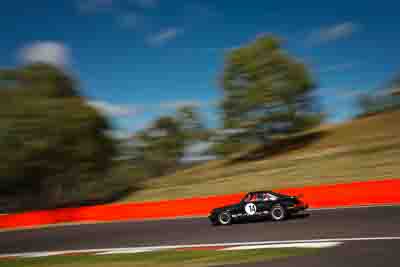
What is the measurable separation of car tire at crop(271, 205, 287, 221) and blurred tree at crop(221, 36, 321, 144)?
94.9ft

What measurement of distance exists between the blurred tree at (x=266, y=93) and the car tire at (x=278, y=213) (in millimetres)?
28934

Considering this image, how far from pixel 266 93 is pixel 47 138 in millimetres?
20528

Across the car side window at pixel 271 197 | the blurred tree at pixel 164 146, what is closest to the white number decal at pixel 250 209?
the car side window at pixel 271 197

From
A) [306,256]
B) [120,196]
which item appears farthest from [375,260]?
[120,196]

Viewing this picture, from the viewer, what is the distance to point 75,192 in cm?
4219

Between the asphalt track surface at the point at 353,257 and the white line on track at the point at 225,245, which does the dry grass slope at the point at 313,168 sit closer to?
the white line on track at the point at 225,245

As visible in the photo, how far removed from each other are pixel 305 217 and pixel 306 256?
23.5 feet

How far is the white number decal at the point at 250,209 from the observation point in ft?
52.3

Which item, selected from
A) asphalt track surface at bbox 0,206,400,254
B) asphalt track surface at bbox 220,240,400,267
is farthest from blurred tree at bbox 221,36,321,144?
asphalt track surface at bbox 220,240,400,267

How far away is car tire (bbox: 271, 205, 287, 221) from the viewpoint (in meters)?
15.3

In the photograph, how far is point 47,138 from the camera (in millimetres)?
32000

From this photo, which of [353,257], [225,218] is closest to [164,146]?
[225,218]

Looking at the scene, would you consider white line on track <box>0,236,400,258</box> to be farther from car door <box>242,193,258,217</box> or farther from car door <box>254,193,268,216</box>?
car door <box>242,193,258,217</box>

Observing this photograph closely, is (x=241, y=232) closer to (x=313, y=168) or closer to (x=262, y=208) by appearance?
(x=262, y=208)
